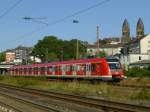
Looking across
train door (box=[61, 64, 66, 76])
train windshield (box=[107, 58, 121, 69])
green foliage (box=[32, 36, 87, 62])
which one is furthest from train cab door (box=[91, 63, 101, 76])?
green foliage (box=[32, 36, 87, 62])

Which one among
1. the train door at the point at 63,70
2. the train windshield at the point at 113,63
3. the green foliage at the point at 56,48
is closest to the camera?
the train windshield at the point at 113,63

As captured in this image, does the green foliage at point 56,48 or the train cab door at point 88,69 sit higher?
the green foliage at point 56,48

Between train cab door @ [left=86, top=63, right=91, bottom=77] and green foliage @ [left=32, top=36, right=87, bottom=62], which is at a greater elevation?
green foliage @ [left=32, top=36, right=87, bottom=62]

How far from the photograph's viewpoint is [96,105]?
63.3ft

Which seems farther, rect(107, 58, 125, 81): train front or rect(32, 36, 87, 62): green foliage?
rect(32, 36, 87, 62): green foliage

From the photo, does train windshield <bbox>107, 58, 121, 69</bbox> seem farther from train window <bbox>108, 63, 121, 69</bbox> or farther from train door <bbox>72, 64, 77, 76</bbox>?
train door <bbox>72, 64, 77, 76</bbox>

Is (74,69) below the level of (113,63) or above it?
below

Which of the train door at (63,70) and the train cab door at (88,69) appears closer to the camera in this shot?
the train cab door at (88,69)

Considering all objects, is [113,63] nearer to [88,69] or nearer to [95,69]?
[95,69]

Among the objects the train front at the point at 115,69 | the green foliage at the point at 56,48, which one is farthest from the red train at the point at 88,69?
the green foliage at the point at 56,48

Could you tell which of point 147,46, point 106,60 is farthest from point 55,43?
A: point 106,60

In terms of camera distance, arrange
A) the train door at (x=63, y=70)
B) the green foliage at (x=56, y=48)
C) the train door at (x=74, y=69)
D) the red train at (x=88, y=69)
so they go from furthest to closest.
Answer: the green foliage at (x=56, y=48) < the train door at (x=63, y=70) < the train door at (x=74, y=69) < the red train at (x=88, y=69)

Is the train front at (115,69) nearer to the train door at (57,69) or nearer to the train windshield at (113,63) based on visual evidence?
the train windshield at (113,63)

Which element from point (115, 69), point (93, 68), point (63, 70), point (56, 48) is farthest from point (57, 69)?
point (56, 48)
